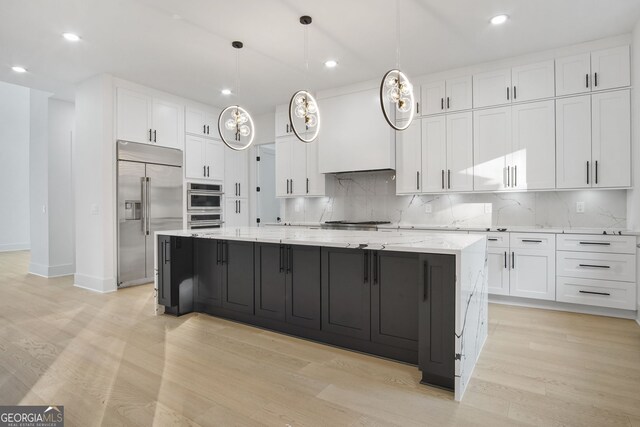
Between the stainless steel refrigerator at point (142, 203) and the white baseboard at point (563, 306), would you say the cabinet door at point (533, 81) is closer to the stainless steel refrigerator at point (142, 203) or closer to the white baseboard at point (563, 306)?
the white baseboard at point (563, 306)

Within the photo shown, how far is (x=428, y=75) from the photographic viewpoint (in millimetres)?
4871

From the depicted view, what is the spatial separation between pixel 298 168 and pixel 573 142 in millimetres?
3801

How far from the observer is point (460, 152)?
15.2 ft

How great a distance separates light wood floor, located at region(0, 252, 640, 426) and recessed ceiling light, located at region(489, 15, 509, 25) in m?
2.95

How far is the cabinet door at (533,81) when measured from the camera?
13.4 ft

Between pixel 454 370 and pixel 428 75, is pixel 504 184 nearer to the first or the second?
pixel 428 75

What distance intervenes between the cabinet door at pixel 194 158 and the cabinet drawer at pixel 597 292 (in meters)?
5.43

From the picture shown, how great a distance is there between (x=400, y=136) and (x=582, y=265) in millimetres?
2685

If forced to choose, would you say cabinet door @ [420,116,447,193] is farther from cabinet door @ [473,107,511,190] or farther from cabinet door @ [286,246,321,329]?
cabinet door @ [286,246,321,329]

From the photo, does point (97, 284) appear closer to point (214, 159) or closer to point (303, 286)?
point (214, 159)

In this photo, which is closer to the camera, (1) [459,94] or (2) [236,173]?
(1) [459,94]

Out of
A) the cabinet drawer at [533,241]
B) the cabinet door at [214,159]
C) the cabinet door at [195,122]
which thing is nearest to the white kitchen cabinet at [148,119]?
the cabinet door at [195,122]

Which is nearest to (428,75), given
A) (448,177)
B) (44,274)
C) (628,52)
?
(448,177)

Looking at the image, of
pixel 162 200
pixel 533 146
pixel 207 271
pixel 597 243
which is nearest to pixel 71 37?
pixel 162 200
